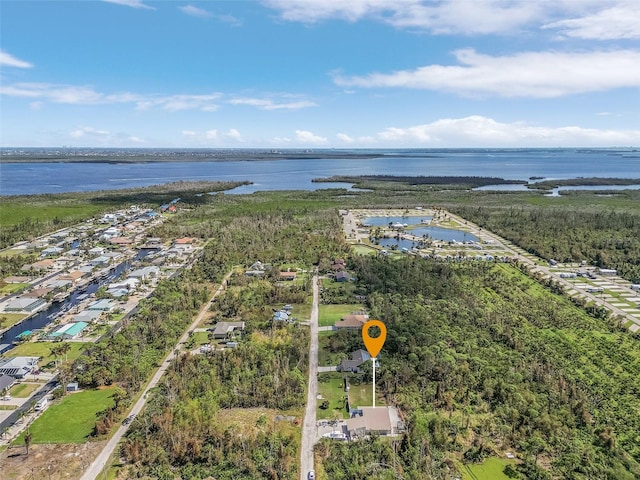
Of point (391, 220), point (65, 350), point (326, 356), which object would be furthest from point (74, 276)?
point (391, 220)

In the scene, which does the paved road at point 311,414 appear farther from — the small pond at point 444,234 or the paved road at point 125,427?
the small pond at point 444,234

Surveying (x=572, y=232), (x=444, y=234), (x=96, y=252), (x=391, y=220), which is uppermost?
(x=572, y=232)

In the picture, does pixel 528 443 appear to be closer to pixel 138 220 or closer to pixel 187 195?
pixel 138 220

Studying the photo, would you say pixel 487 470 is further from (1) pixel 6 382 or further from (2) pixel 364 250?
(2) pixel 364 250

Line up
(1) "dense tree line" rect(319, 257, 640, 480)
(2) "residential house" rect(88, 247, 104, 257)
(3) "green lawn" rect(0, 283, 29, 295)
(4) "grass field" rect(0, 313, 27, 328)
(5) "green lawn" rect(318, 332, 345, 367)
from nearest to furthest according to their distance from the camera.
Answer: (1) "dense tree line" rect(319, 257, 640, 480), (5) "green lawn" rect(318, 332, 345, 367), (4) "grass field" rect(0, 313, 27, 328), (3) "green lawn" rect(0, 283, 29, 295), (2) "residential house" rect(88, 247, 104, 257)

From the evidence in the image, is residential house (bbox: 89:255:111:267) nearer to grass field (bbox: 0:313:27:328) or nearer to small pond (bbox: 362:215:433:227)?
grass field (bbox: 0:313:27:328)

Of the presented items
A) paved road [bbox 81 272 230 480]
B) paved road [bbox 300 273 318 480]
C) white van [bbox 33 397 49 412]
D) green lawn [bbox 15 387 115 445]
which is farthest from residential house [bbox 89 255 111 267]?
paved road [bbox 300 273 318 480]
